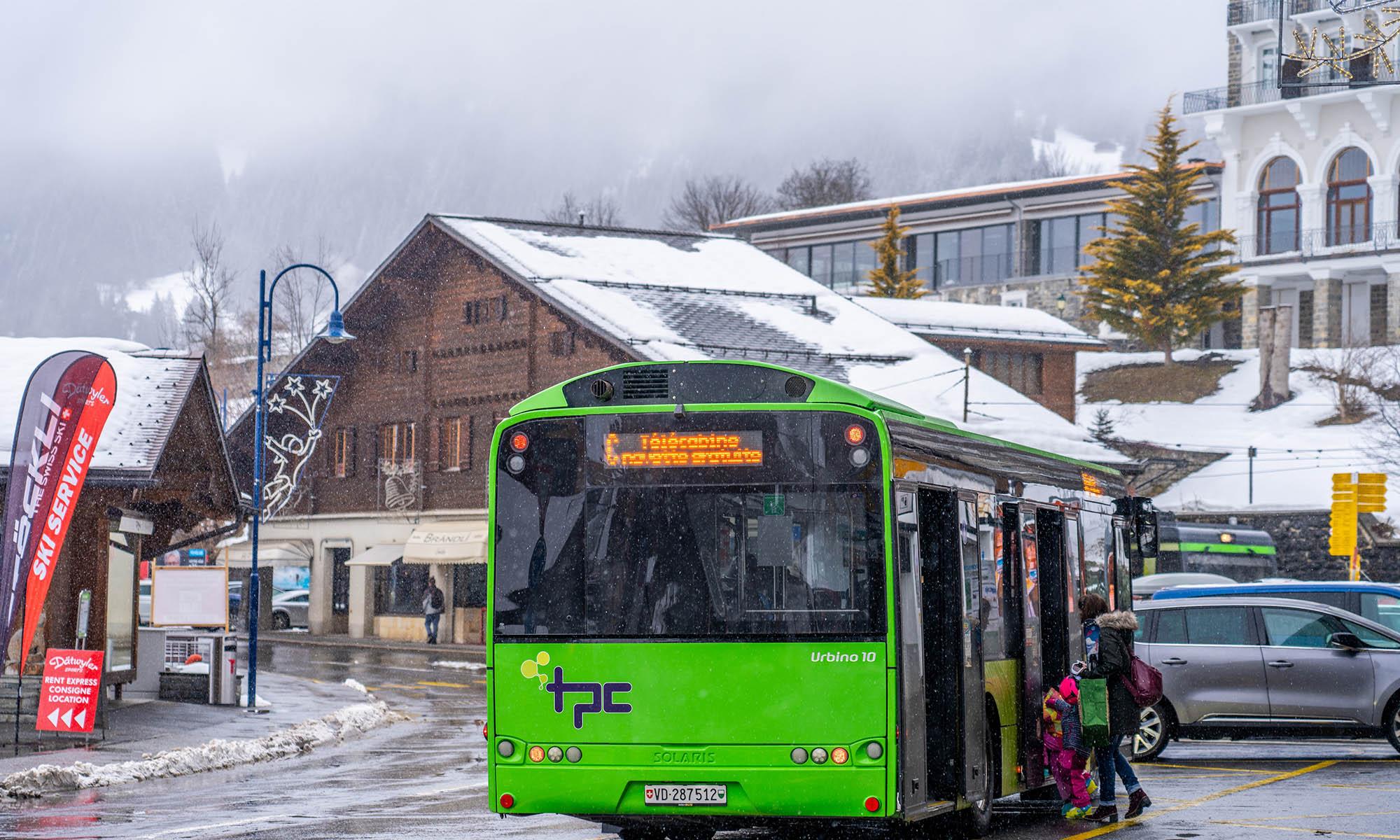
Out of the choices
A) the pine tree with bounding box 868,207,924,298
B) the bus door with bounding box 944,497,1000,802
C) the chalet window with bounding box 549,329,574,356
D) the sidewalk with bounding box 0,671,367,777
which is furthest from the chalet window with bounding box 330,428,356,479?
the bus door with bounding box 944,497,1000,802

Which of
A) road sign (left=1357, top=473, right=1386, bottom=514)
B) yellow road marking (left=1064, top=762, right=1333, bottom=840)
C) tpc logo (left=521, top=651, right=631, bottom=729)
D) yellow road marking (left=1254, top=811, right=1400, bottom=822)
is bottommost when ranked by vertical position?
yellow road marking (left=1064, top=762, right=1333, bottom=840)

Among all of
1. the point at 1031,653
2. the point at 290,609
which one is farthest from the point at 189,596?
the point at 290,609

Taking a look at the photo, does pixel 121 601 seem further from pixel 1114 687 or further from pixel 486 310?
pixel 486 310

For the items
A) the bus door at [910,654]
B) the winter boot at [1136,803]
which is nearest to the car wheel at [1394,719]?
the winter boot at [1136,803]

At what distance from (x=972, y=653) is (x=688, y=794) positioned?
227 centimetres

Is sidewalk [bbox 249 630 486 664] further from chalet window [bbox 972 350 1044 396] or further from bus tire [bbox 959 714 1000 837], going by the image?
bus tire [bbox 959 714 1000 837]

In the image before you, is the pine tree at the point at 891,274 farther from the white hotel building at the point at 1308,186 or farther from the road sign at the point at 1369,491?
the road sign at the point at 1369,491

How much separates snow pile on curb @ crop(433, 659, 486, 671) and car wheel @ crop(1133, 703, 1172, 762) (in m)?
24.2

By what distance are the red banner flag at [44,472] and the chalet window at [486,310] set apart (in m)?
34.7

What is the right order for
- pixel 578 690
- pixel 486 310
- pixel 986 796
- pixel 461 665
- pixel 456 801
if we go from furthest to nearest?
1. pixel 486 310
2. pixel 461 665
3. pixel 456 801
4. pixel 986 796
5. pixel 578 690

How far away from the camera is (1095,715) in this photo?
1460 centimetres

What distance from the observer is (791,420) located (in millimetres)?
11578

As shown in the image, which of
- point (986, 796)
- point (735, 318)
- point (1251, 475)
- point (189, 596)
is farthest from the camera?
point (1251, 475)

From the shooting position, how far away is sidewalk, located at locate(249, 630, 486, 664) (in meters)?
49.5
